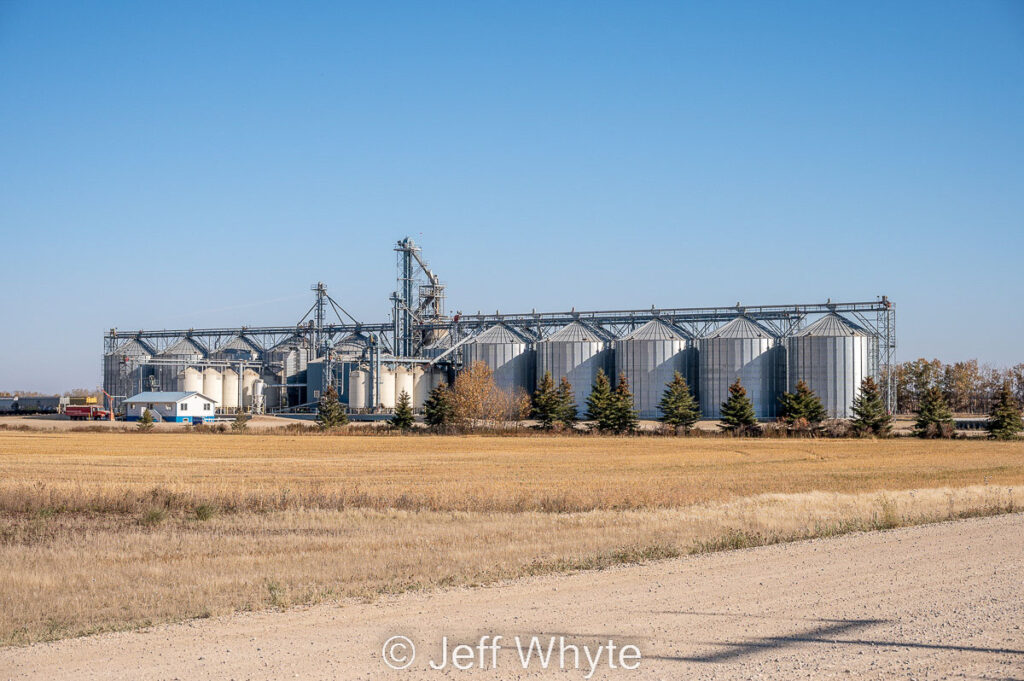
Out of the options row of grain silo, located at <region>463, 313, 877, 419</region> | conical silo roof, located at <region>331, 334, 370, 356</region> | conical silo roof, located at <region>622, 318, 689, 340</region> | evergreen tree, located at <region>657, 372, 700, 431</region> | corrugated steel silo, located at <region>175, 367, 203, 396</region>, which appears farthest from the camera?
conical silo roof, located at <region>331, 334, 370, 356</region>

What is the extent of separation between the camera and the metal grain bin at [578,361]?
312ft

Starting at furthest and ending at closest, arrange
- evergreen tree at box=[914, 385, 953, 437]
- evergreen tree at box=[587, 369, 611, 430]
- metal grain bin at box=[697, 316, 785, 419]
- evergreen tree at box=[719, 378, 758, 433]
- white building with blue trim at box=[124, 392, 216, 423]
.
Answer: white building with blue trim at box=[124, 392, 216, 423], metal grain bin at box=[697, 316, 785, 419], evergreen tree at box=[587, 369, 611, 430], evergreen tree at box=[719, 378, 758, 433], evergreen tree at box=[914, 385, 953, 437]

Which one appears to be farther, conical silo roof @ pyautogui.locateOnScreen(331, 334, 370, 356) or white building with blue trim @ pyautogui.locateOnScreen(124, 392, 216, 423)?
conical silo roof @ pyautogui.locateOnScreen(331, 334, 370, 356)

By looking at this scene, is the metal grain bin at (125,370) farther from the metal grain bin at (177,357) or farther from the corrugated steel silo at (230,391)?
the corrugated steel silo at (230,391)

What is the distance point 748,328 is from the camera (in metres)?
91.1

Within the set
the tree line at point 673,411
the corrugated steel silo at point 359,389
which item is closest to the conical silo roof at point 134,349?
the corrugated steel silo at point 359,389

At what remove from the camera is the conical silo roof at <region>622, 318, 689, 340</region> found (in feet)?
307

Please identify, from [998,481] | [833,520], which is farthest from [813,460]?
[833,520]

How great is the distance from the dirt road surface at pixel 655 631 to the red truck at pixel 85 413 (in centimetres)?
10796

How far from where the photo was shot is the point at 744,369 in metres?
88.3

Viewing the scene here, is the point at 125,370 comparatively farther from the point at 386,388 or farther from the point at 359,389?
the point at 386,388

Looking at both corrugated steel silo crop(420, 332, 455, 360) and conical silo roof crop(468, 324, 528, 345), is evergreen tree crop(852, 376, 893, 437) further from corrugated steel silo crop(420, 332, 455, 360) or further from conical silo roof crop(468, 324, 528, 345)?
corrugated steel silo crop(420, 332, 455, 360)

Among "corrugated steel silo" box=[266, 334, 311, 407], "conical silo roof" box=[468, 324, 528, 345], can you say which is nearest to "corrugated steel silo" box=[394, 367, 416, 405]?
"conical silo roof" box=[468, 324, 528, 345]

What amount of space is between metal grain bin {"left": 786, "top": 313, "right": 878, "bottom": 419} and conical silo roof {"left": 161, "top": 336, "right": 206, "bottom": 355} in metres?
84.1
